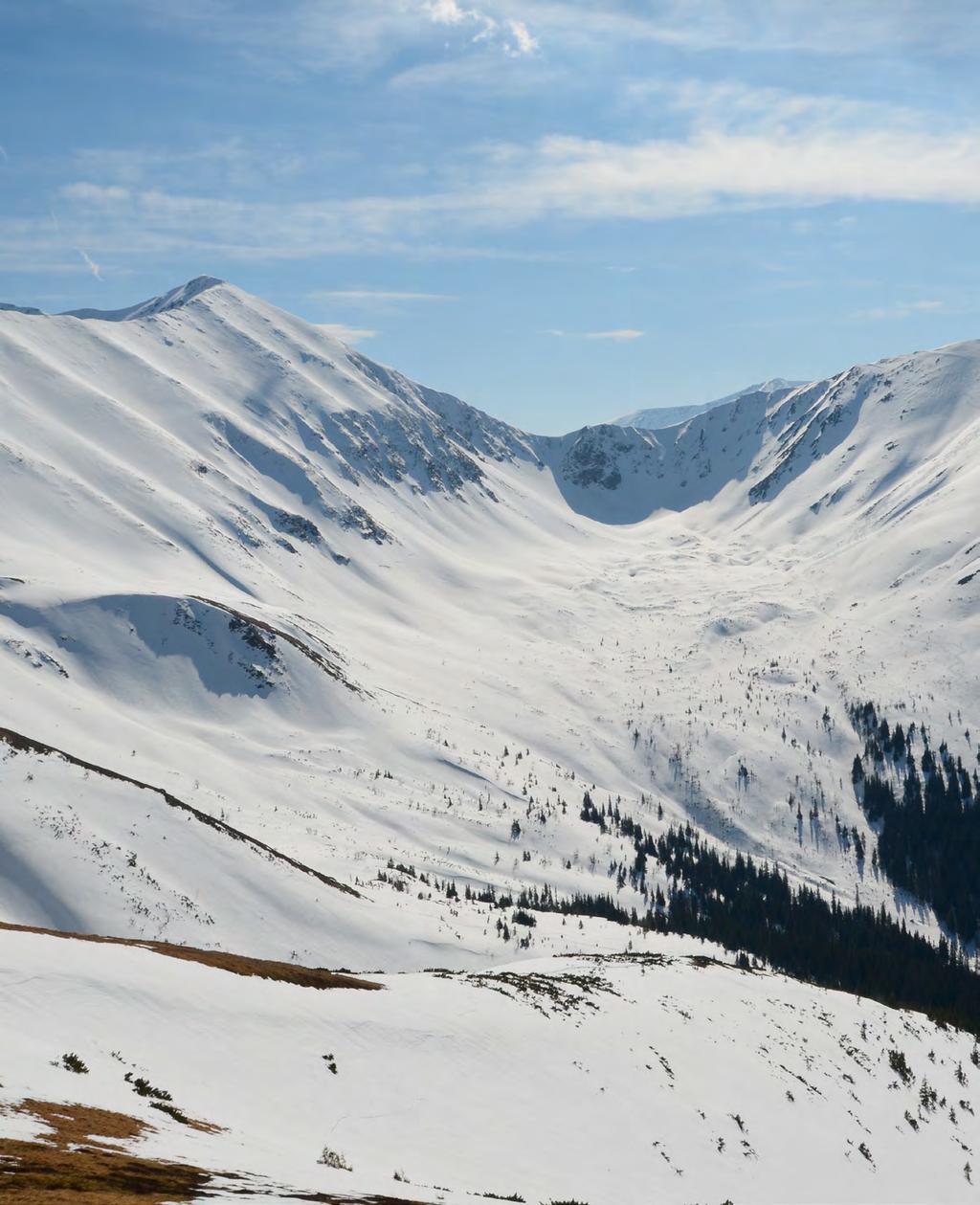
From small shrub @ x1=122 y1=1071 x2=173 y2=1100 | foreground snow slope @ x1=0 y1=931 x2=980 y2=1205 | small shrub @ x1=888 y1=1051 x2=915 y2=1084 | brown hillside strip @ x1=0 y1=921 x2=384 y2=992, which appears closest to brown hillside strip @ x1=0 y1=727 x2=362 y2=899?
foreground snow slope @ x1=0 y1=931 x2=980 y2=1205

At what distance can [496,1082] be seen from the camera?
140 feet

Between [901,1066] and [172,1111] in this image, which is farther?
[901,1066]

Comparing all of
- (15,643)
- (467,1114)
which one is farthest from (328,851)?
(467,1114)

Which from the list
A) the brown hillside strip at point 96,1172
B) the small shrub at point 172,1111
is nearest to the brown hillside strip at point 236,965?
the small shrub at point 172,1111

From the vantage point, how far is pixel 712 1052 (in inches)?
2266

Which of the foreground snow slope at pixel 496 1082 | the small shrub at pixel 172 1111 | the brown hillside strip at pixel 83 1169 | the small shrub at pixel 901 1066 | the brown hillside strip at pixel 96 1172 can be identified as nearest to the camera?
the brown hillside strip at pixel 83 1169

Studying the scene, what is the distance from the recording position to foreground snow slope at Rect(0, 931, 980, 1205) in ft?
95.3

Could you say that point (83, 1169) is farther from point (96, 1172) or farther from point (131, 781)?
point (131, 781)

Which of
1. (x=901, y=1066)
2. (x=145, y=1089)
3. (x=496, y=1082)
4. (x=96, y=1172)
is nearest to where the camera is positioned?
(x=96, y=1172)

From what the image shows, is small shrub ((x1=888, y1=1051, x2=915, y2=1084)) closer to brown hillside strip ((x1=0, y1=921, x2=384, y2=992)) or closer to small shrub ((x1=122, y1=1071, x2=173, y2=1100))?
brown hillside strip ((x1=0, y1=921, x2=384, y2=992))

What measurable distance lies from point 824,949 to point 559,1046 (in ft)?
490

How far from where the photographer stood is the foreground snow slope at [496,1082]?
29.1 meters

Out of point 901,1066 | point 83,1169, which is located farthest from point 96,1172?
point 901,1066

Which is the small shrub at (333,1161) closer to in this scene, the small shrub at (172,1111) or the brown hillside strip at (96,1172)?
the brown hillside strip at (96,1172)
